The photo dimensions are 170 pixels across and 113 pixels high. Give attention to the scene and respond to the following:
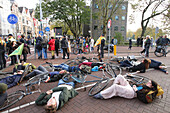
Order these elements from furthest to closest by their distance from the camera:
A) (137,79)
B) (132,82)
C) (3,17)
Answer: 1. (3,17)
2. (137,79)
3. (132,82)

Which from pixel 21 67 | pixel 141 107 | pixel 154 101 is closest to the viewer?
pixel 141 107

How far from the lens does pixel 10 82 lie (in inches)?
190

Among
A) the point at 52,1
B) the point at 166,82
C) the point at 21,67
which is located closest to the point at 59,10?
the point at 52,1

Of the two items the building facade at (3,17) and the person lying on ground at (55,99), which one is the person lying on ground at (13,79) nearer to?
the person lying on ground at (55,99)

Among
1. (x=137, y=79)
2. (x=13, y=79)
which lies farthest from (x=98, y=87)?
(x=13, y=79)

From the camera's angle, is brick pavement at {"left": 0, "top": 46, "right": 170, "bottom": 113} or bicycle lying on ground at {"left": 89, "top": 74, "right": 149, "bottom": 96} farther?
bicycle lying on ground at {"left": 89, "top": 74, "right": 149, "bottom": 96}

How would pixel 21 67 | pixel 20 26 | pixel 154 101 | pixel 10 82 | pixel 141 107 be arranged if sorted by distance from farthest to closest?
1. pixel 20 26
2. pixel 21 67
3. pixel 10 82
4. pixel 154 101
5. pixel 141 107

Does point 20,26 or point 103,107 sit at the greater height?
point 20,26

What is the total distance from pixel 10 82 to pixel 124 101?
4.57m

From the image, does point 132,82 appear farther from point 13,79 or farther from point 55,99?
point 13,79

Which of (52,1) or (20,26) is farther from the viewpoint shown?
(20,26)

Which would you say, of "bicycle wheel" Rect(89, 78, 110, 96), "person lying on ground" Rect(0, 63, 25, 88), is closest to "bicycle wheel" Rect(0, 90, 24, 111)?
"person lying on ground" Rect(0, 63, 25, 88)

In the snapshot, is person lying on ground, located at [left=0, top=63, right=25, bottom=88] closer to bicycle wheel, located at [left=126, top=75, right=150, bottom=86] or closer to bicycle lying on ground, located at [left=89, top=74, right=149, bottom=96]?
bicycle lying on ground, located at [left=89, top=74, right=149, bottom=96]

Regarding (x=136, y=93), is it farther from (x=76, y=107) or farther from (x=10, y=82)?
(x=10, y=82)
